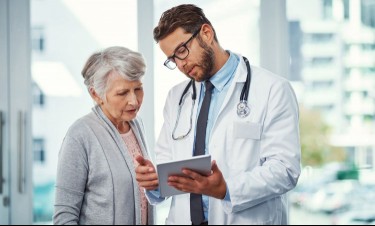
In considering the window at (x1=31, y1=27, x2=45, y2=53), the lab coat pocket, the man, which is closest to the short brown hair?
the man

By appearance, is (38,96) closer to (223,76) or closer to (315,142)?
(223,76)

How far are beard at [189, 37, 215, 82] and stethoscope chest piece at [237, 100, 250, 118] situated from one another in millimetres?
187

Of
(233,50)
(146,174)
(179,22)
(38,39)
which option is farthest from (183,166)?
(38,39)

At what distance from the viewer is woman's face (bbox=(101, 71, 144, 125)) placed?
6.40ft

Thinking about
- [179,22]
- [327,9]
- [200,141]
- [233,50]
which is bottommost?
[200,141]

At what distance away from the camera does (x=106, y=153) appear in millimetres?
1884

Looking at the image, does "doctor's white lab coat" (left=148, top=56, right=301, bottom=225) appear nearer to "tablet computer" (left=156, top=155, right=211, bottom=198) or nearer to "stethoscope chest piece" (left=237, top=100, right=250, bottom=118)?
"stethoscope chest piece" (left=237, top=100, right=250, bottom=118)

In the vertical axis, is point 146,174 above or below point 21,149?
below

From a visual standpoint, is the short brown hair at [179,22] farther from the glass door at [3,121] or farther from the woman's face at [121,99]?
the glass door at [3,121]

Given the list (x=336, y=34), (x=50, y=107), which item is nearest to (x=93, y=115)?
(x=50, y=107)

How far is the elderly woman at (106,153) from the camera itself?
1771 millimetres

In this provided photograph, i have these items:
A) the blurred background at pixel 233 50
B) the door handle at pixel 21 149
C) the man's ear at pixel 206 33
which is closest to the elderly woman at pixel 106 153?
the man's ear at pixel 206 33

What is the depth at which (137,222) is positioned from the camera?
6.21ft

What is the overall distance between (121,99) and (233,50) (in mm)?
1158
